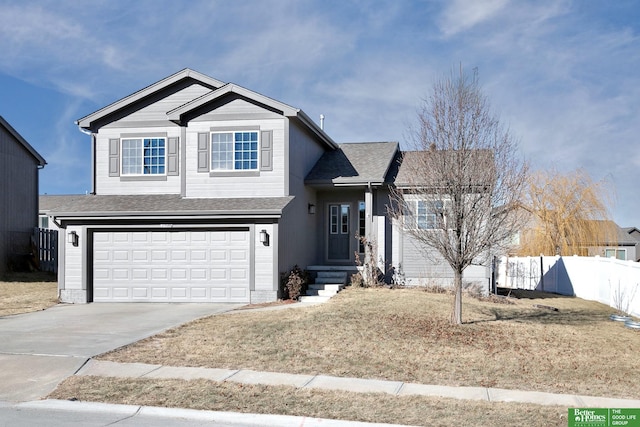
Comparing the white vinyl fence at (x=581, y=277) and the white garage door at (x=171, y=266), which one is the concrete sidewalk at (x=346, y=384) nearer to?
the white garage door at (x=171, y=266)

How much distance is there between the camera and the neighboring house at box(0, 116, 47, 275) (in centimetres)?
2583

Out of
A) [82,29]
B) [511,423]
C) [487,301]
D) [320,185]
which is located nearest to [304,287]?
[320,185]

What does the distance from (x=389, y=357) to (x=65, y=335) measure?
6740 mm

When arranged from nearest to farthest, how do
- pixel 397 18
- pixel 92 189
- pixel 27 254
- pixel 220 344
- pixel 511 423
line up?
pixel 511 423, pixel 220 344, pixel 397 18, pixel 92 189, pixel 27 254

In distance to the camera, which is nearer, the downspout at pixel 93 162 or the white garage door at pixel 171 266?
the white garage door at pixel 171 266

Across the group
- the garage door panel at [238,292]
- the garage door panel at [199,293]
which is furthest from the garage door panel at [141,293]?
the garage door panel at [238,292]

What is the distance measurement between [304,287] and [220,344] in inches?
285

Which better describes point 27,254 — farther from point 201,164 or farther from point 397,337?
point 397,337

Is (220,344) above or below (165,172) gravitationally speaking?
below

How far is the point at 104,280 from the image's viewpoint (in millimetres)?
17812

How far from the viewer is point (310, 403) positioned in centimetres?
777

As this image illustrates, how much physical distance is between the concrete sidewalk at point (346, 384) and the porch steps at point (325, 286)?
7944mm

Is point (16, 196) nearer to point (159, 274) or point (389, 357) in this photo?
point (159, 274)

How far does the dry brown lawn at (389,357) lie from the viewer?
299 inches
